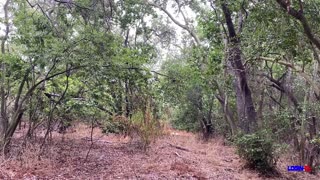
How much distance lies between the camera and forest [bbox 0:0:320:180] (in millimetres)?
5551

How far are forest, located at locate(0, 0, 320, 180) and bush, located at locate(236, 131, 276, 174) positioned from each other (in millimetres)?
22

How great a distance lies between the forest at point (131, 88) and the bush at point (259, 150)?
0.07ft

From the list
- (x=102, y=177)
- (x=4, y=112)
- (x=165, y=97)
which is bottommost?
(x=102, y=177)

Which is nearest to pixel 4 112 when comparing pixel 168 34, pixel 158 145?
pixel 158 145

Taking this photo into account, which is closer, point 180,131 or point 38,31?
point 38,31

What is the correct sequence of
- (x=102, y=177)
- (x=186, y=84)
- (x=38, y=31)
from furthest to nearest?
(x=186, y=84) < (x=38, y=31) < (x=102, y=177)

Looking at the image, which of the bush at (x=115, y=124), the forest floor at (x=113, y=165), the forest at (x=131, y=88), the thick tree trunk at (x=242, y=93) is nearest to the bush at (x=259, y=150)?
the forest at (x=131, y=88)

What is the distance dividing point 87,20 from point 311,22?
4.69m

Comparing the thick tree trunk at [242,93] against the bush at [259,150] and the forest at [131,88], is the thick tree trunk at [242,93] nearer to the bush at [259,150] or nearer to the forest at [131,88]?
the forest at [131,88]

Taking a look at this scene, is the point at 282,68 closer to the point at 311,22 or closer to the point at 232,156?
the point at 232,156

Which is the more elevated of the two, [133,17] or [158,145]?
[133,17]

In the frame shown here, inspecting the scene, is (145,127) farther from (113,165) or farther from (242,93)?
(242,93)

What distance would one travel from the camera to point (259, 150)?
21.7ft

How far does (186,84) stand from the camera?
8.09 m
